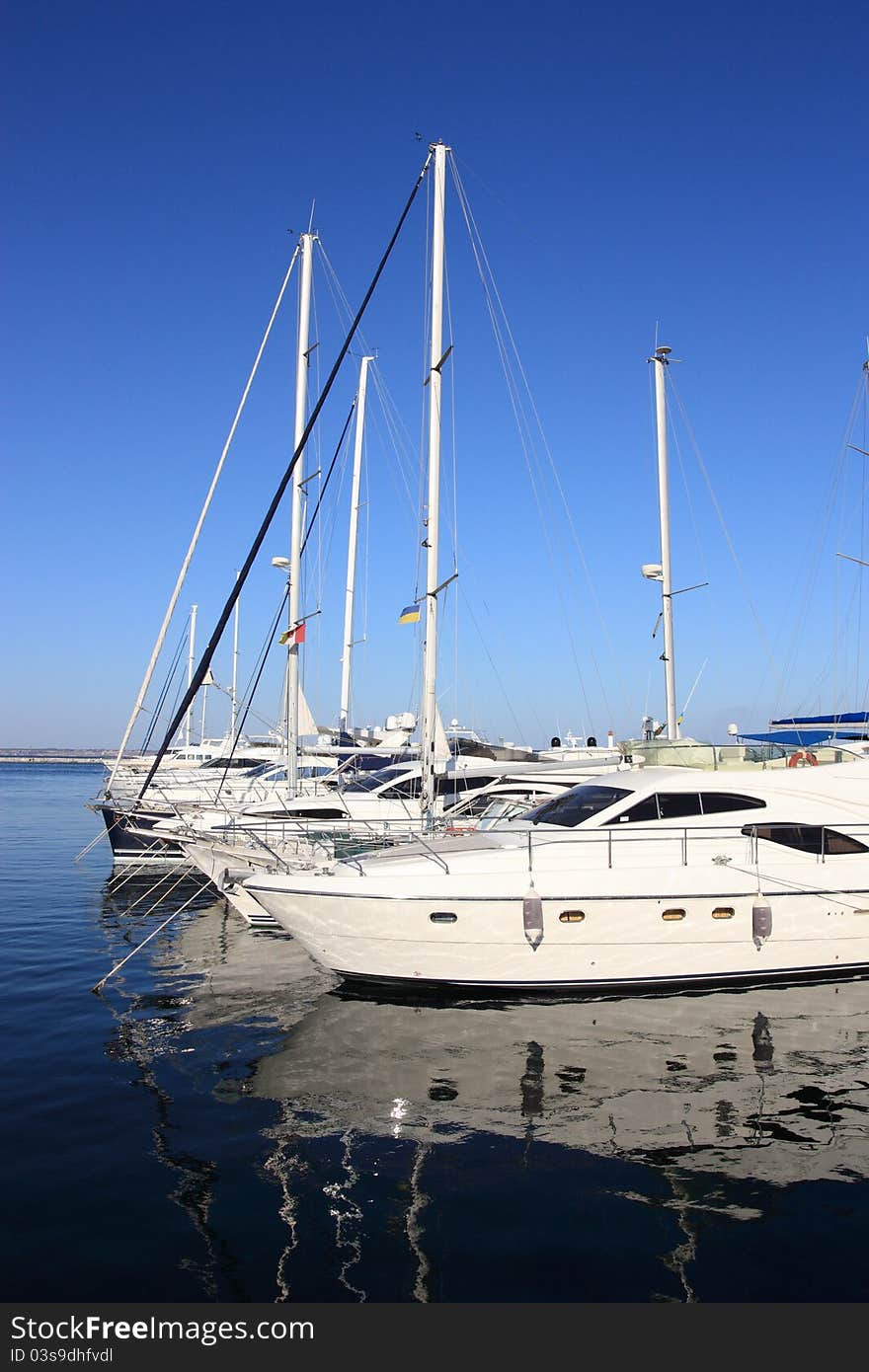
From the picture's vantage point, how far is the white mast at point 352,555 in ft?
93.3

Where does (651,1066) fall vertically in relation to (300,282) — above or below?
below

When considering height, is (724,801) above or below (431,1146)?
above

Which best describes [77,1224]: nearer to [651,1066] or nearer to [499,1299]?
[499,1299]

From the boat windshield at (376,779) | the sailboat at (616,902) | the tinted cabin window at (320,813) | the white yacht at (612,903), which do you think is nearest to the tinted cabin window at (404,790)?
the boat windshield at (376,779)

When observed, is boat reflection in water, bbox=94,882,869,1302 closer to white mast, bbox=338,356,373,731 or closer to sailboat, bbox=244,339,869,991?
sailboat, bbox=244,339,869,991

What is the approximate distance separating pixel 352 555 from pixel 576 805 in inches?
757

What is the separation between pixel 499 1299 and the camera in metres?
4.92

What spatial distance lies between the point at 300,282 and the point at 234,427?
5680 mm

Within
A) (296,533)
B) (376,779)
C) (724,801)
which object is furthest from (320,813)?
(724,801)

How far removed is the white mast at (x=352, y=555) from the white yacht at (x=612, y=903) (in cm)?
1754

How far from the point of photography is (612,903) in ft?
33.1

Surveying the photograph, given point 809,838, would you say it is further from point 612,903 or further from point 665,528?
point 665,528

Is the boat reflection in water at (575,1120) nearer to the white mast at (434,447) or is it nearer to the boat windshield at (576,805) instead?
the boat windshield at (576,805)
